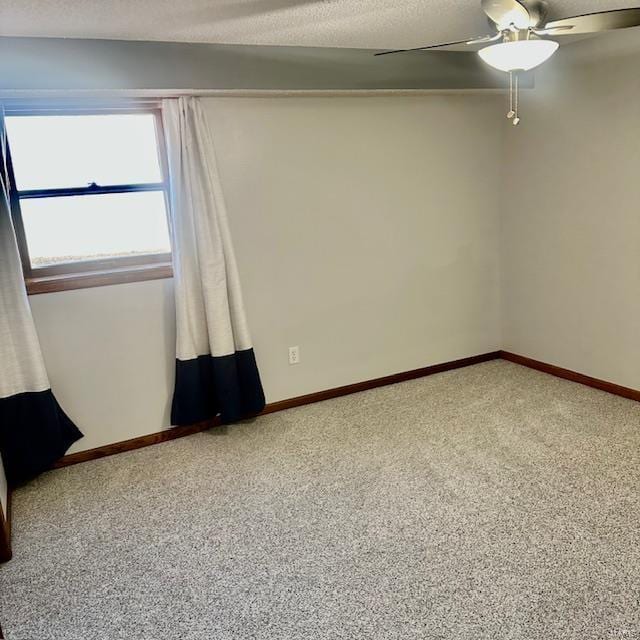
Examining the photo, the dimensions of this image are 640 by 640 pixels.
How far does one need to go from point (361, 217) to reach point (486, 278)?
126 cm

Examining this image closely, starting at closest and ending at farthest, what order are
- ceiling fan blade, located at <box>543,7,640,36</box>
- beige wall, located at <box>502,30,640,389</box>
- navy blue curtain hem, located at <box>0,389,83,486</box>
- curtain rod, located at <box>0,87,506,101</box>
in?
ceiling fan blade, located at <box>543,7,640,36</box> < curtain rod, located at <box>0,87,506,101</box> < navy blue curtain hem, located at <box>0,389,83,486</box> < beige wall, located at <box>502,30,640,389</box>

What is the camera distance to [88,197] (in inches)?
118

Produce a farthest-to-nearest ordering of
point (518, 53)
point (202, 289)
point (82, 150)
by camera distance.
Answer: point (202, 289) < point (82, 150) < point (518, 53)

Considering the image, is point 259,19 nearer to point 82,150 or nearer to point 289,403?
point 82,150

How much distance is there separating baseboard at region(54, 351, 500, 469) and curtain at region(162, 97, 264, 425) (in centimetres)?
12

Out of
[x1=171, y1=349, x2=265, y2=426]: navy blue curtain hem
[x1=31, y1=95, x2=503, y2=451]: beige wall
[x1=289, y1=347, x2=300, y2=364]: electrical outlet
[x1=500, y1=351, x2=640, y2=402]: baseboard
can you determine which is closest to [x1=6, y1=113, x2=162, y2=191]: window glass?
[x1=31, y1=95, x2=503, y2=451]: beige wall

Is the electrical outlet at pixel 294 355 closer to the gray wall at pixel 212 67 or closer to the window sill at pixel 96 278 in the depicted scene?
the window sill at pixel 96 278

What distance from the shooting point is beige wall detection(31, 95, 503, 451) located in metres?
3.07

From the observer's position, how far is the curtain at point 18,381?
8.54 feet

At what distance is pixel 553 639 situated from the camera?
168 centimetres

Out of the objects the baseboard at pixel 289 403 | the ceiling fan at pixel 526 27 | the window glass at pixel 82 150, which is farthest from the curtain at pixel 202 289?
the ceiling fan at pixel 526 27

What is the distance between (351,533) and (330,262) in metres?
1.84

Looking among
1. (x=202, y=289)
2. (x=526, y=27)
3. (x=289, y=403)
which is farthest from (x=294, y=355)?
(x=526, y=27)

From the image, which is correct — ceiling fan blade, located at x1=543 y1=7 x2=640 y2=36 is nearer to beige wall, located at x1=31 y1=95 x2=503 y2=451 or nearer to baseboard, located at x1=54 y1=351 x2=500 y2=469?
beige wall, located at x1=31 y1=95 x2=503 y2=451
